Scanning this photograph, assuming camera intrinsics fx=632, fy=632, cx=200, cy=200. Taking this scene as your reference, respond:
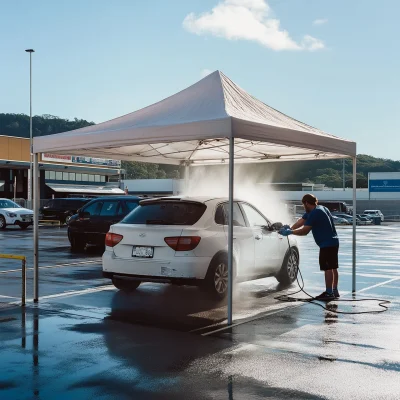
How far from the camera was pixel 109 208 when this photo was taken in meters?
19.3

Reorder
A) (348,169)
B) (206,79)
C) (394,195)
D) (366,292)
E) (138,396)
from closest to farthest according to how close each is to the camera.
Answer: (138,396), (206,79), (366,292), (394,195), (348,169)

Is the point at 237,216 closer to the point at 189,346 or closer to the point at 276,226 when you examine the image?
the point at 276,226

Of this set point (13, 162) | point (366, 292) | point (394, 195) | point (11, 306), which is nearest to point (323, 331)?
point (366, 292)

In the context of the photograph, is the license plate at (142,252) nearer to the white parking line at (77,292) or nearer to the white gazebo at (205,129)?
the white gazebo at (205,129)

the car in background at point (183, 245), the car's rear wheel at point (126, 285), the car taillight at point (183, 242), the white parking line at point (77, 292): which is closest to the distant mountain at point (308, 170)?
the white parking line at point (77, 292)

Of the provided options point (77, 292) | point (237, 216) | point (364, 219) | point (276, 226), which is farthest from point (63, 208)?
point (364, 219)

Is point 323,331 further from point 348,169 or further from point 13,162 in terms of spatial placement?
point 348,169

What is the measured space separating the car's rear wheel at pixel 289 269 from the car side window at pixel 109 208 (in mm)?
8087

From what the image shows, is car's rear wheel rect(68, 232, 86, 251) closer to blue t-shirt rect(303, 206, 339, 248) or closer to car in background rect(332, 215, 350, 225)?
blue t-shirt rect(303, 206, 339, 248)

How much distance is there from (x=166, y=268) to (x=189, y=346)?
7.83 feet

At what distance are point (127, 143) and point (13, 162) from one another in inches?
2088

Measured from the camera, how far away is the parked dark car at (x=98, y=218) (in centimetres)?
1903

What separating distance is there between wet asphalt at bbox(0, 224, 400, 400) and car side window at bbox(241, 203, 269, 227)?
4.08 feet

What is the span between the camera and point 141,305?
9.84 m
